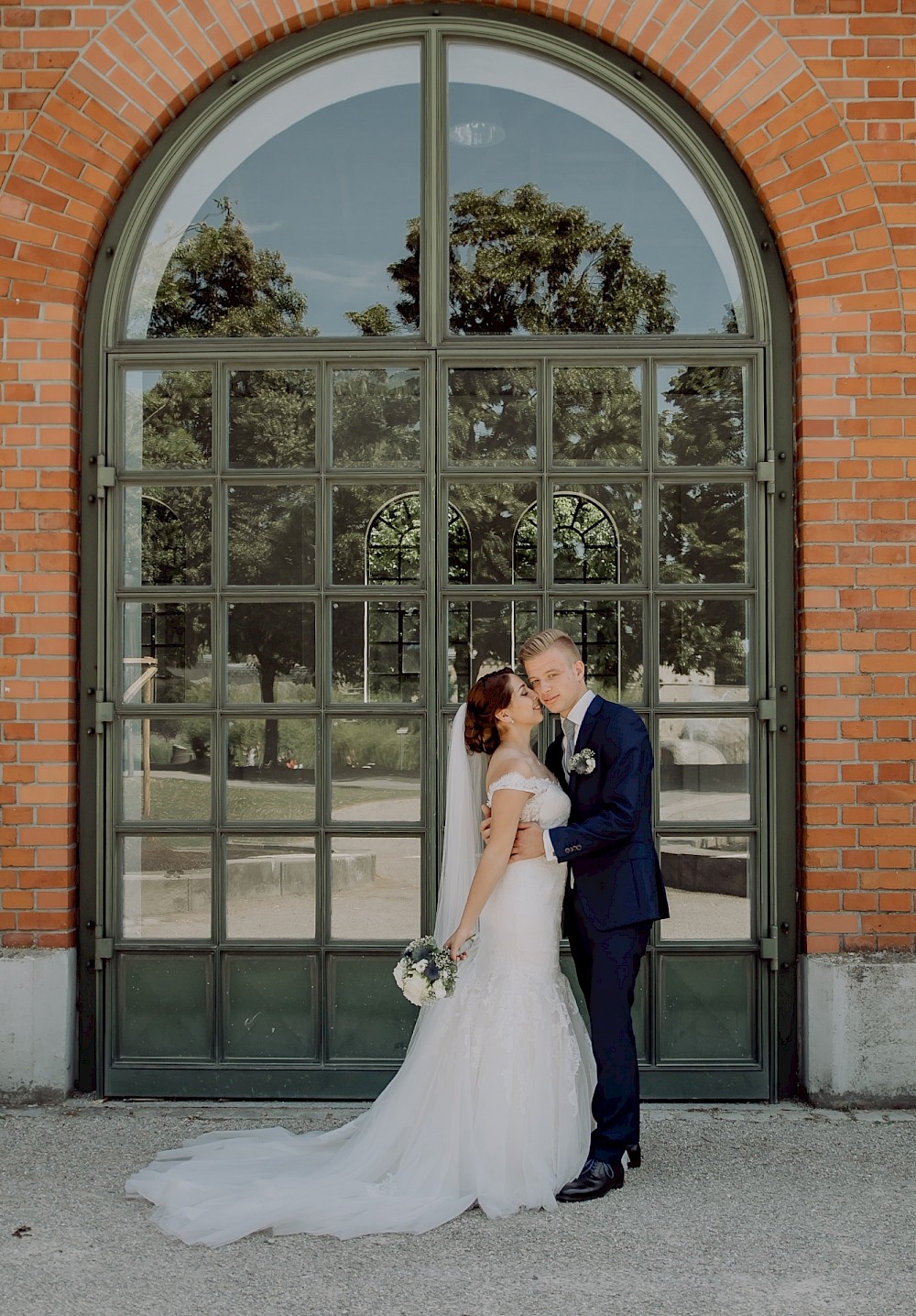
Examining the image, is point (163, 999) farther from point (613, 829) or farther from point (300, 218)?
point (300, 218)

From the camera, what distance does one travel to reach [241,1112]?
4820 millimetres

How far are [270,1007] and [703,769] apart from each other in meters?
2.12

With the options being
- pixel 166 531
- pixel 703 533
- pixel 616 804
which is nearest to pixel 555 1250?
pixel 616 804

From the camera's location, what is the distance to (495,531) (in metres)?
5.07

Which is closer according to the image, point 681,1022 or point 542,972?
point 542,972

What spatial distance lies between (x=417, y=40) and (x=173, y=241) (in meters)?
1.38

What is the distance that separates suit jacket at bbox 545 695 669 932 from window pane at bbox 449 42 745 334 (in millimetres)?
1932

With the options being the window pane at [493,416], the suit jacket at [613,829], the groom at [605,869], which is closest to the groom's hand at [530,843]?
the groom at [605,869]

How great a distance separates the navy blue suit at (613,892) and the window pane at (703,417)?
1469 mm

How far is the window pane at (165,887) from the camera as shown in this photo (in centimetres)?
506

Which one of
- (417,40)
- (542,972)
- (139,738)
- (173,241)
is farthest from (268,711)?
(417,40)

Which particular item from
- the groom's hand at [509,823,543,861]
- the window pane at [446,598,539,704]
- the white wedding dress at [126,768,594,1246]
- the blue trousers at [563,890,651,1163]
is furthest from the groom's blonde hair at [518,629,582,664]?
the blue trousers at [563,890,651,1163]

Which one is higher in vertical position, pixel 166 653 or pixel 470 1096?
pixel 166 653

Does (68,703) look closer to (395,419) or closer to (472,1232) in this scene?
(395,419)
